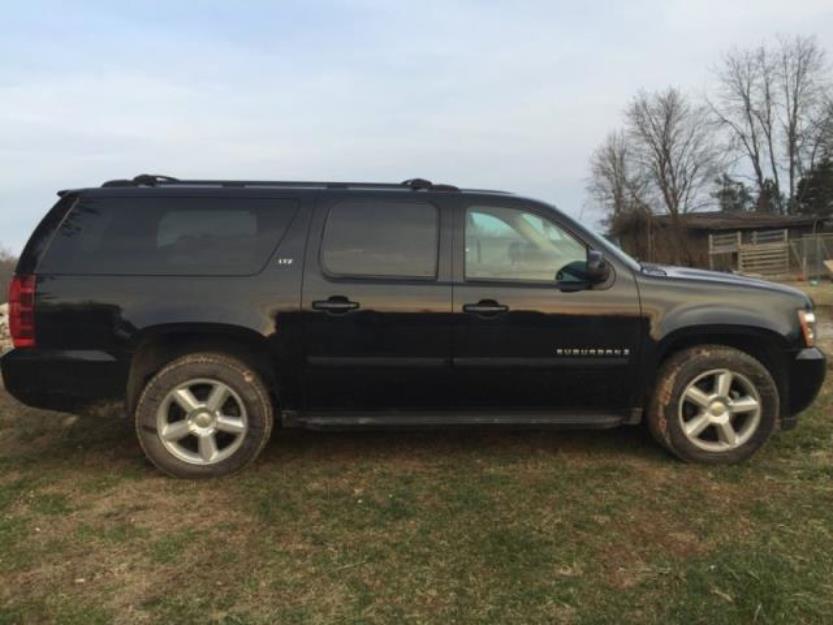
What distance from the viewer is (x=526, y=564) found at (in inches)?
128

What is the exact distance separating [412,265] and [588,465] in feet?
5.49

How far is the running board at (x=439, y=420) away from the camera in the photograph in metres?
4.42

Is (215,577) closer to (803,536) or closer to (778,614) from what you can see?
(778,614)

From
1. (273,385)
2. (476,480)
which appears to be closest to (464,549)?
(476,480)

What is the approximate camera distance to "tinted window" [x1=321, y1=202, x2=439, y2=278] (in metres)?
4.39

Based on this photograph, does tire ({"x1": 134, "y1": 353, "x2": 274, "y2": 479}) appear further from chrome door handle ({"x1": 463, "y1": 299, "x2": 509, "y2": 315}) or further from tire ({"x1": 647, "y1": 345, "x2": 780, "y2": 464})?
tire ({"x1": 647, "y1": 345, "x2": 780, "y2": 464})

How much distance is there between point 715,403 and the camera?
4.48 metres

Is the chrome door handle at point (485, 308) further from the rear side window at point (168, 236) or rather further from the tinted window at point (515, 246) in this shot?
the rear side window at point (168, 236)

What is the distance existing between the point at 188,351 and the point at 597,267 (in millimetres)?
2539

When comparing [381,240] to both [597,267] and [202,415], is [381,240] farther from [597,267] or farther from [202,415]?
[202,415]

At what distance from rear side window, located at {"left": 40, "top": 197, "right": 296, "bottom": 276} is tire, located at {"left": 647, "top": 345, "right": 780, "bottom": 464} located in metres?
2.58

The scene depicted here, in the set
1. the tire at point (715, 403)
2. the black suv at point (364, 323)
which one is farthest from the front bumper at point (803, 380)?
the tire at point (715, 403)

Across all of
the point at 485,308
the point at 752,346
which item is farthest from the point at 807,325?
the point at 485,308

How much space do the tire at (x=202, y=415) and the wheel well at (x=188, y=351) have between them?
0.20 ft
